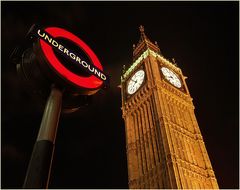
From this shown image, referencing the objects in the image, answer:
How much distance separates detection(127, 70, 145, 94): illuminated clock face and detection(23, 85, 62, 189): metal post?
3479 cm

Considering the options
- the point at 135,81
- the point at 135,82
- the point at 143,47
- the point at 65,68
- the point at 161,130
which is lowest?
the point at 65,68

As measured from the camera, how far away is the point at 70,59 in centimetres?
371

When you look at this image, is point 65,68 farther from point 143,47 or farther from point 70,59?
point 143,47

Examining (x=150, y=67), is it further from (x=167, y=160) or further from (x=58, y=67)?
(x=58, y=67)

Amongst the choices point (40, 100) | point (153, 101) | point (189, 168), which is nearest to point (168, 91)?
point (153, 101)

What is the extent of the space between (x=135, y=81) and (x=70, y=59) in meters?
35.8

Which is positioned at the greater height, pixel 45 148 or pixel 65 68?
pixel 65 68

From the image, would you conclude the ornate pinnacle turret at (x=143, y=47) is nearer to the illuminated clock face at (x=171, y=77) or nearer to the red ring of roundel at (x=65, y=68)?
the illuminated clock face at (x=171, y=77)

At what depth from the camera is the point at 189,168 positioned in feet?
93.2

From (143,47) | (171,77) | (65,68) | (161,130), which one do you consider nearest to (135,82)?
(171,77)

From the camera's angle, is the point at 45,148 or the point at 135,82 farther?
the point at 135,82

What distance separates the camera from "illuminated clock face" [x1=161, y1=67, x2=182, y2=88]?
38.1 m

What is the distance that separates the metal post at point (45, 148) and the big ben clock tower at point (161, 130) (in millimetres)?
24000

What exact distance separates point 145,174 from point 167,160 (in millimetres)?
3546
